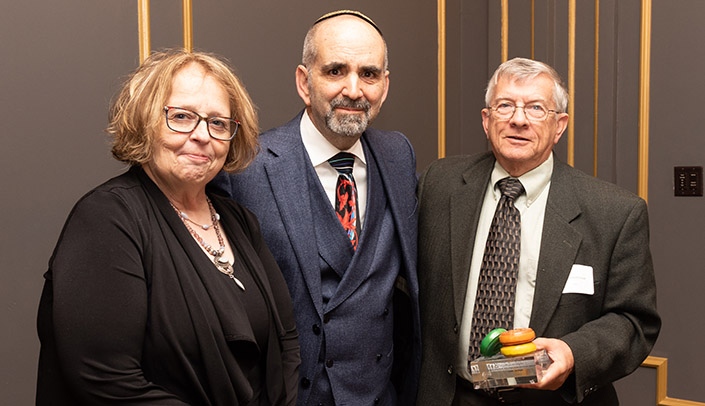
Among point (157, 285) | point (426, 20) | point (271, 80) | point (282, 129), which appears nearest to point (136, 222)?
point (157, 285)

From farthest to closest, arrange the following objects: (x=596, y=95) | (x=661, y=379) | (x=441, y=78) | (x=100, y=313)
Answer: (x=441, y=78) < (x=596, y=95) < (x=661, y=379) < (x=100, y=313)

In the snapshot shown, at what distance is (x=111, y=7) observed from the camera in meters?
2.16

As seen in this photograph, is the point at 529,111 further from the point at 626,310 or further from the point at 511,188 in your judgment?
the point at 626,310

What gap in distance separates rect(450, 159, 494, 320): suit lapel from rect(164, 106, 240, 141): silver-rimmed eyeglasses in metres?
0.84

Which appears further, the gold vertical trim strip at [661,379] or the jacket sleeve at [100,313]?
the gold vertical trim strip at [661,379]

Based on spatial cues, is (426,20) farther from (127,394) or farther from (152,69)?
(127,394)

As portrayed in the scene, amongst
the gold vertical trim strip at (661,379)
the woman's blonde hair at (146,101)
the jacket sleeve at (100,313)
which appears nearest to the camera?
the jacket sleeve at (100,313)

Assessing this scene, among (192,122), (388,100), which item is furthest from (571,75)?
(192,122)

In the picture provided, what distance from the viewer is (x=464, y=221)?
2211 millimetres

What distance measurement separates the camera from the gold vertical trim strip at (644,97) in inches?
140

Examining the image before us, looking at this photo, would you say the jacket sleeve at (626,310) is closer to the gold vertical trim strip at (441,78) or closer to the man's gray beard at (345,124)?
the man's gray beard at (345,124)

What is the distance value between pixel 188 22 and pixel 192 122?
95cm

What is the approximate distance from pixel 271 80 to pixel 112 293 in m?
1.54

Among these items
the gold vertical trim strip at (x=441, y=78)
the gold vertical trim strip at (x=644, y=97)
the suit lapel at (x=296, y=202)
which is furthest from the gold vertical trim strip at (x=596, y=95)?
the suit lapel at (x=296, y=202)
